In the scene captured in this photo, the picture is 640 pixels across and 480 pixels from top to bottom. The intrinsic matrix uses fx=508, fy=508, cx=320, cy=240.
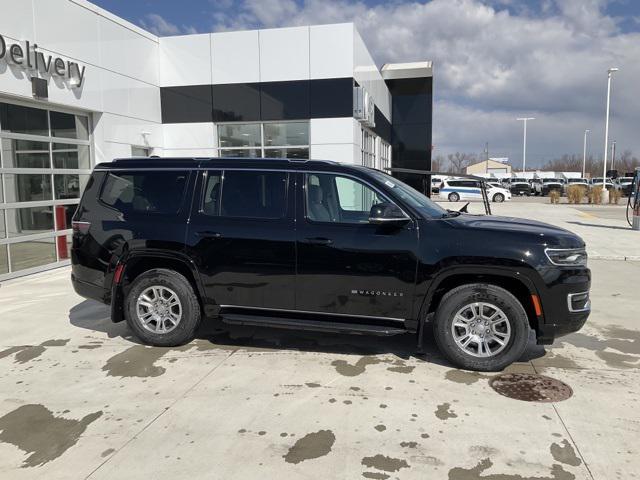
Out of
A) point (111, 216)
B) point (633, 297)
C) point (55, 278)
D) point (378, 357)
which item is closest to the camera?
point (378, 357)

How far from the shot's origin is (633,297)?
7.65 m

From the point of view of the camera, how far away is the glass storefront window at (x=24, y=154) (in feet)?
28.9

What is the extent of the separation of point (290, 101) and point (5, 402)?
10.6 m

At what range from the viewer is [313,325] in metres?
4.83

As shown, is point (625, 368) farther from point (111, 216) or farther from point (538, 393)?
point (111, 216)

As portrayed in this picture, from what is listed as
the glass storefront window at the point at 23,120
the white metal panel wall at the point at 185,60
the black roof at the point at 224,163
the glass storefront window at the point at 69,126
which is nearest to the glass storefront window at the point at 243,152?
the white metal panel wall at the point at 185,60

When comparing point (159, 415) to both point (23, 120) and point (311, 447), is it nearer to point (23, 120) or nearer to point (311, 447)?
point (311, 447)

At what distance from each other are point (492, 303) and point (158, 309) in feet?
10.9

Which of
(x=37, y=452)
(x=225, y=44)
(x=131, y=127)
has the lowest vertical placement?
(x=37, y=452)

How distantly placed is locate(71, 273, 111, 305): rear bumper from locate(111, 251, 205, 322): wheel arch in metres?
0.14

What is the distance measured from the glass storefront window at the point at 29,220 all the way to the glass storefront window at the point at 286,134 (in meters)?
5.90

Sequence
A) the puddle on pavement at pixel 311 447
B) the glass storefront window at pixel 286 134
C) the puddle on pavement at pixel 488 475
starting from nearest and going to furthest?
the puddle on pavement at pixel 488 475
the puddle on pavement at pixel 311 447
the glass storefront window at pixel 286 134

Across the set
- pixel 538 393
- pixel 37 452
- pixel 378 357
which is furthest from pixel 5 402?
pixel 538 393

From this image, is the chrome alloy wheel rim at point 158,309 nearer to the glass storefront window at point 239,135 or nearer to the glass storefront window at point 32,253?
the glass storefront window at point 32,253
